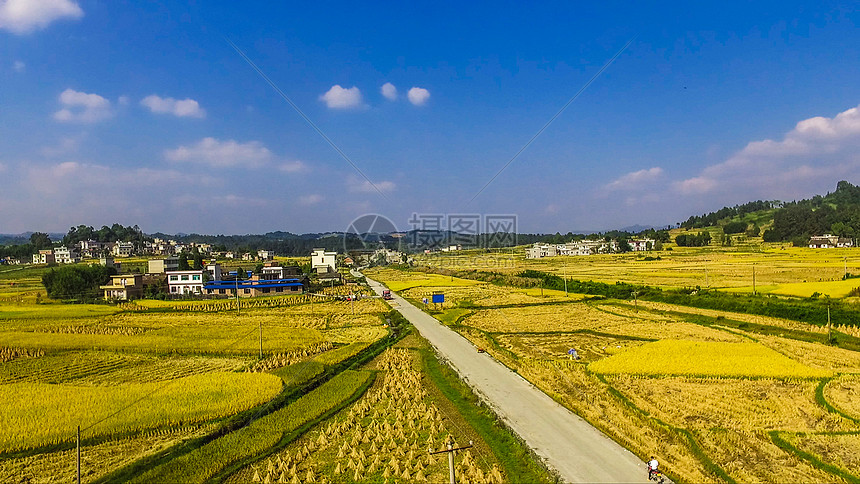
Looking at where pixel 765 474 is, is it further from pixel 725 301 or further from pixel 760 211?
pixel 760 211

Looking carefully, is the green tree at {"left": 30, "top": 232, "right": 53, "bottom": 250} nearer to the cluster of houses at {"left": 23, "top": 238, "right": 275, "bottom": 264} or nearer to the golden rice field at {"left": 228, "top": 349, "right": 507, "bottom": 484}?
the cluster of houses at {"left": 23, "top": 238, "right": 275, "bottom": 264}

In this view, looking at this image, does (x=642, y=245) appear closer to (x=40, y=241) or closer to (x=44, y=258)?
(x=44, y=258)

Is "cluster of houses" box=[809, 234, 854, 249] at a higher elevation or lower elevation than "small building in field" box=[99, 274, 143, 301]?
higher

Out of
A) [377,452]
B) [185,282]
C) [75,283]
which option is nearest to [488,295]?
[185,282]

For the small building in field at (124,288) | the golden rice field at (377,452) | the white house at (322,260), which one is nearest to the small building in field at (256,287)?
the small building in field at (124,288)

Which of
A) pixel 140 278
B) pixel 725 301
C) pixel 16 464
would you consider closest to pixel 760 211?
pixel 725 301

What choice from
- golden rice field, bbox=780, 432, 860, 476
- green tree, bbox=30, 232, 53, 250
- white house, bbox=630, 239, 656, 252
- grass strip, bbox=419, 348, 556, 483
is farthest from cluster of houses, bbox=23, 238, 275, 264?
golden rice field, bbox=780, 432, 860, 476

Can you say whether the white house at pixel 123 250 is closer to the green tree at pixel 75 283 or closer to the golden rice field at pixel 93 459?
the green tree at pixel 75 283
